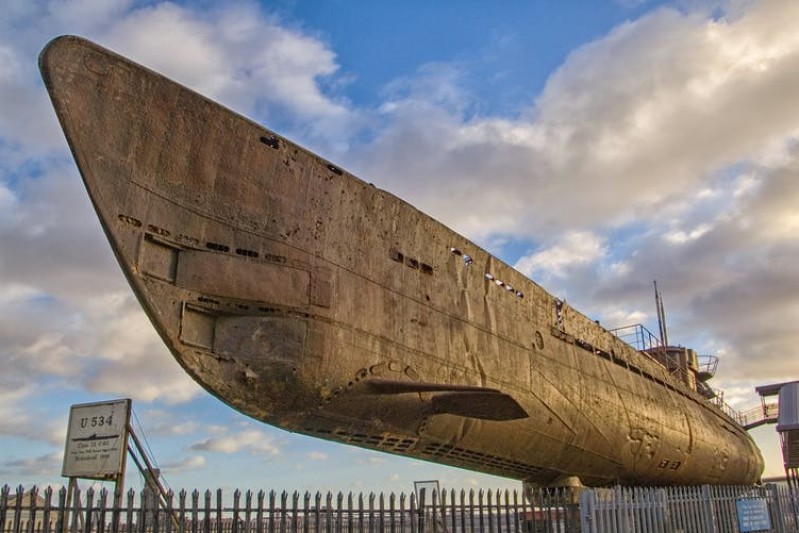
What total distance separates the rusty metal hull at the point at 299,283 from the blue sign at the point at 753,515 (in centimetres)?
535

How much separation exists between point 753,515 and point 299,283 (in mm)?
12824

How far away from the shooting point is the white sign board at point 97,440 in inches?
439

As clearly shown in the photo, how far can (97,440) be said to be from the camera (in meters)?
11.4

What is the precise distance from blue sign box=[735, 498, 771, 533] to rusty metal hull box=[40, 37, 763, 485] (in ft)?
17.6

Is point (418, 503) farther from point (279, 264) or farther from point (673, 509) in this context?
point (673, 509)

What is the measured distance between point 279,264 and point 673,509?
9371 mm

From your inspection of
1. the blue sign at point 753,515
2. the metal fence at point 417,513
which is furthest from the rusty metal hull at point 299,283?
the blue sign at point 753,515

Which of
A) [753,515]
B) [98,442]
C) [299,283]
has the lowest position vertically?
[753,515]

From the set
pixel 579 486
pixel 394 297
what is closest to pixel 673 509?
pixel 579 486

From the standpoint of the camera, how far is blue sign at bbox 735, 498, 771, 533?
50.8 feet

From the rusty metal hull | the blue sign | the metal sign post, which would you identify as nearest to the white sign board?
the metal sign post

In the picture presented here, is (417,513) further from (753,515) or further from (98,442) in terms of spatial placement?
(753,515)

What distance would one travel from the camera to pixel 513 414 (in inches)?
387

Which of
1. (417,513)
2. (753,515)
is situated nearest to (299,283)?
(417,513)
